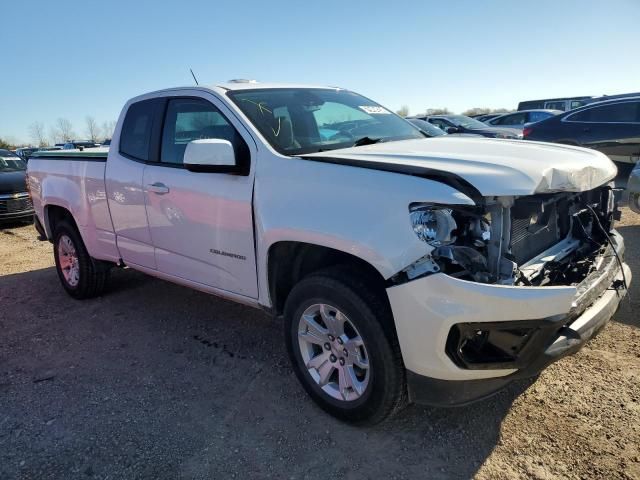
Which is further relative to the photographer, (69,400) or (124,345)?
(124,345)

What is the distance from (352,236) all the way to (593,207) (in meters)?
1.71

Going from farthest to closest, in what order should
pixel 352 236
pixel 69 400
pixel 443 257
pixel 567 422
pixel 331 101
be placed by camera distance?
pixel 331 101 → pixel 69 400 → pixel 567 422 → pixel 352 236 → pixel 443 257

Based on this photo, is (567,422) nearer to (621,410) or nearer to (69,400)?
(621,410)

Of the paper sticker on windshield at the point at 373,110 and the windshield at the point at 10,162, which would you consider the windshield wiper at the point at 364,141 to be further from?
the windshield at the point at 10,162

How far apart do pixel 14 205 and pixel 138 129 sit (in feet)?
25.4

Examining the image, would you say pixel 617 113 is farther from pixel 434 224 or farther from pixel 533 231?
pixel 434 224

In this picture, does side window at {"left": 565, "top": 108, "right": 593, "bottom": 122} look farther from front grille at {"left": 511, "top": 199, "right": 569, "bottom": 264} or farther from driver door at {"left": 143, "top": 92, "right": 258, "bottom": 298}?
driver door at {"left": 143, "top": 92, "right": 258, "bottom": 298}

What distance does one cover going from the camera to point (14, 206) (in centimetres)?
1036

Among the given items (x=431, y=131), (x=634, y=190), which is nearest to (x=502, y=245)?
(x=634, y=190)

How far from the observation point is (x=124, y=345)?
414 centimetres

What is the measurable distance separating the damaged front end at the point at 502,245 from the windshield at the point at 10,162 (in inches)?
453

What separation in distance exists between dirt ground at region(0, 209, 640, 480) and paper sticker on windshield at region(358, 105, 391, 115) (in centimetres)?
194

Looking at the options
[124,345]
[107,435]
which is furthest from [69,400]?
[124,345]

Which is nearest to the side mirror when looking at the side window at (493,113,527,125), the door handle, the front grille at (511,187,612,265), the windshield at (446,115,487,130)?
the door handle
